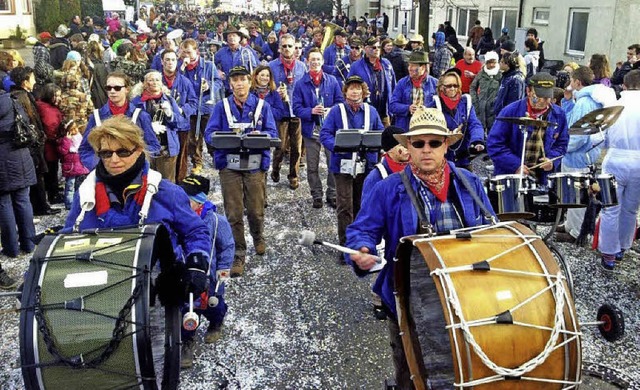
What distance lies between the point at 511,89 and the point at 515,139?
3.38 m

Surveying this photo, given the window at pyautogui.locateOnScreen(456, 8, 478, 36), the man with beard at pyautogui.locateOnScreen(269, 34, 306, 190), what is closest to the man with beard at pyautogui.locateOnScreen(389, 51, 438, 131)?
the man with beard at pyautogui.locateOnScreen(269, 34, 306, 190)

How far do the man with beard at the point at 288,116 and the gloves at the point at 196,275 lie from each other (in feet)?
16.0

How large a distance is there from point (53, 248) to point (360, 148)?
344cm

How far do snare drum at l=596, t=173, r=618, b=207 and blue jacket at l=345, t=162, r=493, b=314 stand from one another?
215 cm

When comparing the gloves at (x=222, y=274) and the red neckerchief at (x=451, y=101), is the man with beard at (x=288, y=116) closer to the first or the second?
the red neckerchief at (x=451, y=101)

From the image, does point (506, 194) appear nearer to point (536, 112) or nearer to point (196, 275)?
point (536, 112)

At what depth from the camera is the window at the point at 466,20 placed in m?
22.4

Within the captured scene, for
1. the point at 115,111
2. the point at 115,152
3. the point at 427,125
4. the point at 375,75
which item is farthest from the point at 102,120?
the point at 375,75

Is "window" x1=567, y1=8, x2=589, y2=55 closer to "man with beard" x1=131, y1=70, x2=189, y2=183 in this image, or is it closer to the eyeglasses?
"man with beard" x1=131, y1=70, x2=189, y2=183

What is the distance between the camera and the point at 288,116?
8.40m

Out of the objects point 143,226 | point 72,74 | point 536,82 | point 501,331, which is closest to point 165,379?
point 143,226

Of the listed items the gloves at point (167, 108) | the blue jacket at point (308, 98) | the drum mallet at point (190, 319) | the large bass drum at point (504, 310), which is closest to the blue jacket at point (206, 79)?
the blue jacket at point (308, 98)

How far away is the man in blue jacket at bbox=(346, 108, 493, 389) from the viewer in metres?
3.16

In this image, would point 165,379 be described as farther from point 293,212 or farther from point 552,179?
point 293,212
